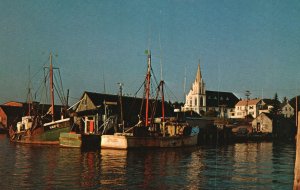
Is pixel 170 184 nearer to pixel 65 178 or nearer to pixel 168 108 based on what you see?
pixel 65 178

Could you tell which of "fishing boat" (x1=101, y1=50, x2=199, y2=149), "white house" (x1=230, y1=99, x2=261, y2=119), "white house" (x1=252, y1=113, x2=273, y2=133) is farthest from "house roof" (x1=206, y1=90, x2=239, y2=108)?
"fishing boat" (x1=101, y1=50, x2=199, y2=149)

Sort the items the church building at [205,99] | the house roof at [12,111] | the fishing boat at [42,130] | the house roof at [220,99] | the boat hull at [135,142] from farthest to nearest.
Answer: the house roof at [220,99] < the church building at [205,99] < the house roof at [12,111] < the fishing boat at [42,130] < the boat hull at [135,142]

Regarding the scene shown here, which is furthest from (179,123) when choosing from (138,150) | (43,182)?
(43,182)

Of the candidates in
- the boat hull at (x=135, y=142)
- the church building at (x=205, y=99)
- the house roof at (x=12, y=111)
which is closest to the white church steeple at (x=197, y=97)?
the church building at (x=205, y=99)

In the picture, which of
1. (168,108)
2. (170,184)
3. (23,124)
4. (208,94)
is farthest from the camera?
(208,94)

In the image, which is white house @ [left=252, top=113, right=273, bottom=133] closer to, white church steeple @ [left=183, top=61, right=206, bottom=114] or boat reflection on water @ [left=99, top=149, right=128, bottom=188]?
boat reflection on water @ [left=99, top=149, right=128, bottom=188]

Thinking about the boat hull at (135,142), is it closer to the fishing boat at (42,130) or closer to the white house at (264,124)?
the fishing boat at (42,130)

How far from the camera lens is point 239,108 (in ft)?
509

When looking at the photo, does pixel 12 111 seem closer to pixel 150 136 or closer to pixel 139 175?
pixel 150 136

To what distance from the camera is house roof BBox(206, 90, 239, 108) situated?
169 meters

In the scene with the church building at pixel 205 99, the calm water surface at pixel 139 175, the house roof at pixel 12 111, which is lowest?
the calm water surface at pixel 139 175

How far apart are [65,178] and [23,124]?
157 ft

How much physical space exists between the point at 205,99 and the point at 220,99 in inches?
272

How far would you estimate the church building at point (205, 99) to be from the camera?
6604 inches
